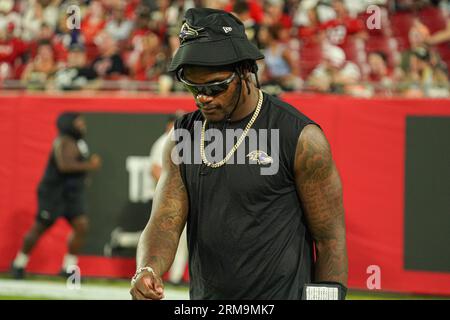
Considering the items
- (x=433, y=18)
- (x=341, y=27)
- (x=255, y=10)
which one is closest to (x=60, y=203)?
(x=255, y=10)

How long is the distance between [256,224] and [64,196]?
7432 millimetres

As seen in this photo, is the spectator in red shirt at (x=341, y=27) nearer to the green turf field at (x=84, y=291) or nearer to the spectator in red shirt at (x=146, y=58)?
the spectator in red shirt at (x=146, y=58)

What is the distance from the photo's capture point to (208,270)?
4121 mm

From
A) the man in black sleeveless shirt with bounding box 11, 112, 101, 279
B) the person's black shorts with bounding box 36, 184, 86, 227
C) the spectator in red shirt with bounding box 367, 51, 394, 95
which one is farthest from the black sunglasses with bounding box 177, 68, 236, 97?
the spectator in red shirt with bounding box 367, 51, 394, 95

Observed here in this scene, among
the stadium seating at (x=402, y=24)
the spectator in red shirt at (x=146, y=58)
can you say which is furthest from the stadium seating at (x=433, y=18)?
the spectator in red shirt at (x=146, y=58)

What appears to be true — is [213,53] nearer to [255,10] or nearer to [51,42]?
[255,10]

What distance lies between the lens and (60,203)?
1114 cm

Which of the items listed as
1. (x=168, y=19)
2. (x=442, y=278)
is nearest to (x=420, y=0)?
(x=168, y=19)

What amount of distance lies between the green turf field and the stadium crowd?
93.7 inches

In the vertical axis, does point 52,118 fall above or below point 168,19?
below

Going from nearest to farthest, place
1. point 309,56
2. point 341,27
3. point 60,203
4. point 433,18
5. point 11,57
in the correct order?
point 60,203
point 341,27
point 309,56
point 433,18
point 11,57

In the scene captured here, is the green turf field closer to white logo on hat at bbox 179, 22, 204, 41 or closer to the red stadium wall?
the red stadium wall
